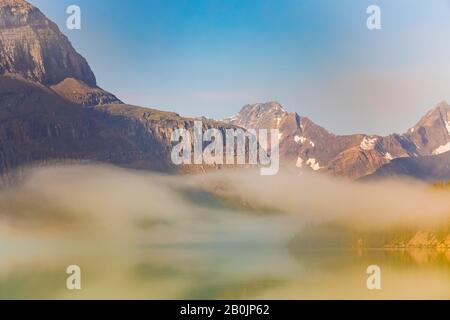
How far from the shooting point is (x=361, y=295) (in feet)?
185

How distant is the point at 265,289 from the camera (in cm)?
6450

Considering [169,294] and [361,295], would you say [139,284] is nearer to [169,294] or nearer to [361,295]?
[169,294]

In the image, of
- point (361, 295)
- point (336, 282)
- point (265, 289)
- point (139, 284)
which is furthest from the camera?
point (139, 284)

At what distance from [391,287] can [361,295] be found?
42.1ft
